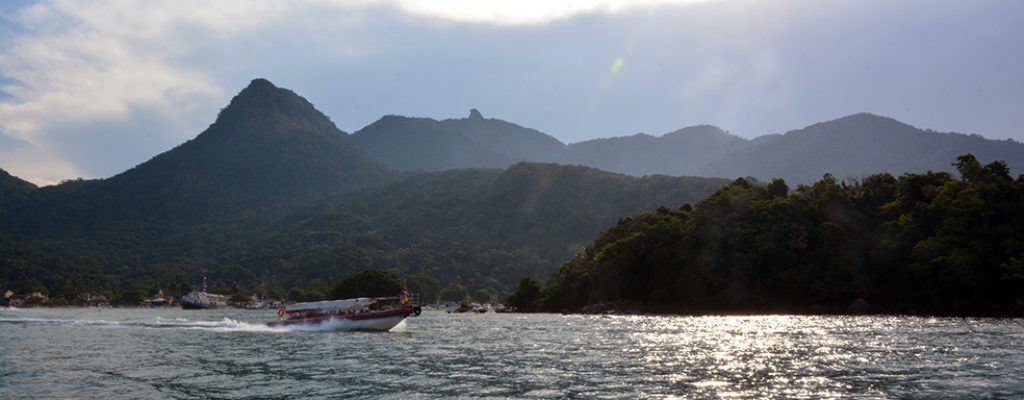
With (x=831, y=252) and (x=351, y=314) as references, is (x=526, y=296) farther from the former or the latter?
(x=351, y=314)

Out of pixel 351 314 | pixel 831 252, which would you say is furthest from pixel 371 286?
pixel 831 252

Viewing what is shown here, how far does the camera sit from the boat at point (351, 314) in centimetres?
6738

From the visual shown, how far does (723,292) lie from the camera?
358 feet

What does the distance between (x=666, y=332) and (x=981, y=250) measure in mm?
48502

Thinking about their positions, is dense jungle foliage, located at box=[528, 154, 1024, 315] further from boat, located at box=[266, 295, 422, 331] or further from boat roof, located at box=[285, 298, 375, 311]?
boat roof, located at box=[285, 298, 375, 311]

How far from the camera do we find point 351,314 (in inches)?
2758

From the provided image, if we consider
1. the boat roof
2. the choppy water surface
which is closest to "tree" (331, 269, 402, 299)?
the boat roof

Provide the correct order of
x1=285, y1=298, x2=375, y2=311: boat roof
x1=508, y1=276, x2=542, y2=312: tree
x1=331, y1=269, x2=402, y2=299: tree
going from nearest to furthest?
1. x1=285, y1=298, x2=375, y2=311: boat roof
2. x1=508, y1=276, x2=542, y2=312: tree
3. x1=331, y1=269, x2=402, y2=299: tree

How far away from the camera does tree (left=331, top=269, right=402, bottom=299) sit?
162 m

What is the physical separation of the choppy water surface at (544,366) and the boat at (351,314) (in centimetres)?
1345

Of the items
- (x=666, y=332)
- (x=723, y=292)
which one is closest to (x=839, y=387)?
(x=666, y=332)

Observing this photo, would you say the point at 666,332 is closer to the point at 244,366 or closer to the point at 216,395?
the point at 244,366

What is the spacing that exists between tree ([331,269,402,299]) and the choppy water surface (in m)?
108

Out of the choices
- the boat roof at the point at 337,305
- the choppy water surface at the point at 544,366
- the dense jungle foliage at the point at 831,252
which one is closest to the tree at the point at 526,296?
the dense jungle foliage at the point at 831,252
